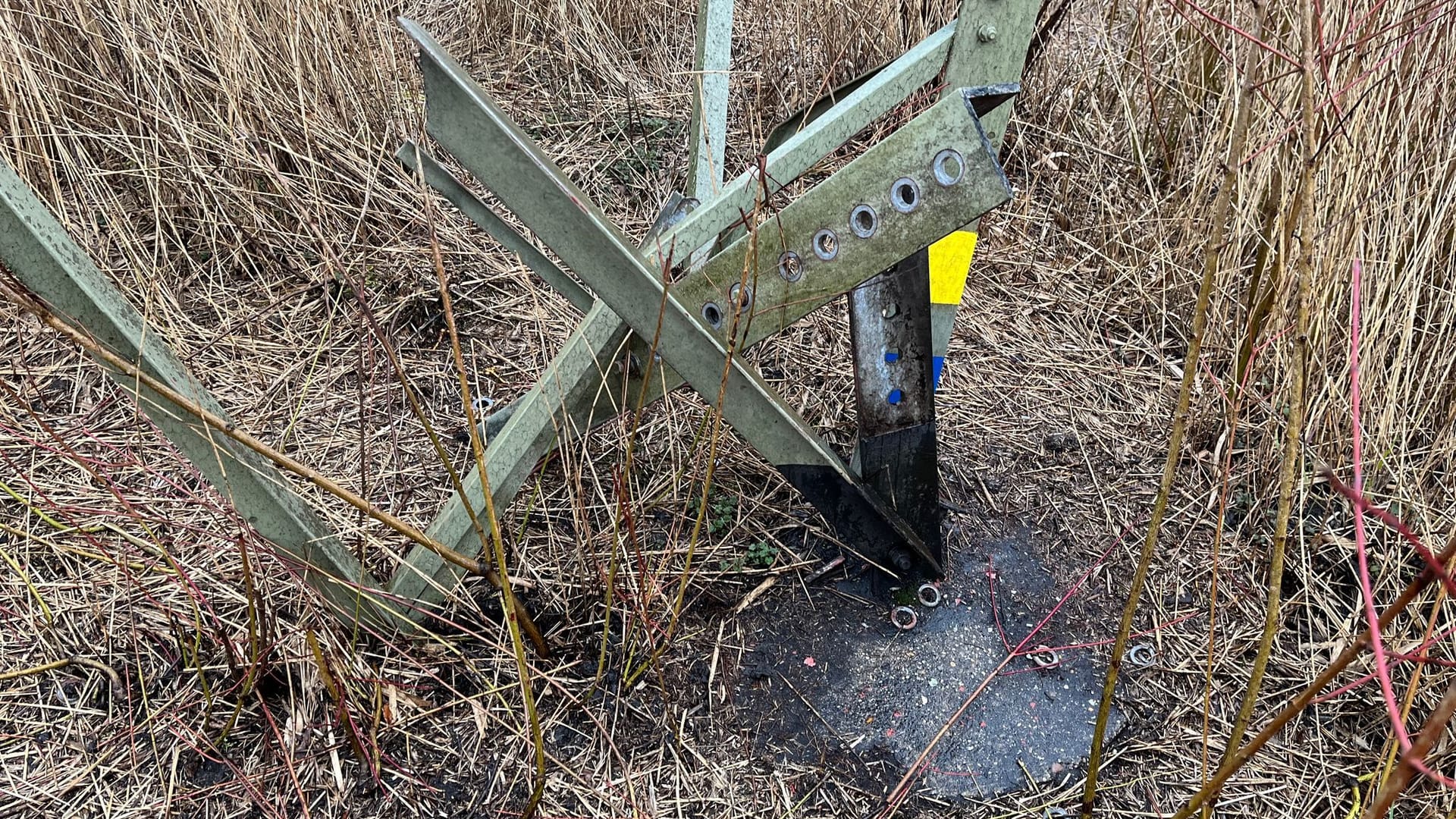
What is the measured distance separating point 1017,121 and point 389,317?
2.29m

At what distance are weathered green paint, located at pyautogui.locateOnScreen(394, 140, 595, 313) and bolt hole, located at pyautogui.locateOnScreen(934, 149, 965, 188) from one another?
0.73m

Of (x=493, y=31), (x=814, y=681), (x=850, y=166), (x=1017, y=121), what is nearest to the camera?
(x=850, y=166)

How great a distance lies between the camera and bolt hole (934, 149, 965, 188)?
1.42 m

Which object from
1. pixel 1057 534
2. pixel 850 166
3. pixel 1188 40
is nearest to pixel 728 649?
pixel 1057 534

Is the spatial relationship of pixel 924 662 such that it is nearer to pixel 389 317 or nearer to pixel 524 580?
pixel 524 580

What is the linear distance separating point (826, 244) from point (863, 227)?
→ 8 centimetres

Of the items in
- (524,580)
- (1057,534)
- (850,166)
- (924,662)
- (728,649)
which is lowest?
(1057,534)

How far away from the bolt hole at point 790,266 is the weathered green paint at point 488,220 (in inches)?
17.3

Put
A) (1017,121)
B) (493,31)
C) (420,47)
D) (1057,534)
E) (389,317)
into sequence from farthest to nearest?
(493,31) → (1017,121) → (389,317) → (1057,534) → (420,47)

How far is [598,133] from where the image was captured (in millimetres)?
3600

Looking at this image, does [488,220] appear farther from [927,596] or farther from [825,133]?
[927,596]

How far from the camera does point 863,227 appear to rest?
5.06 ft

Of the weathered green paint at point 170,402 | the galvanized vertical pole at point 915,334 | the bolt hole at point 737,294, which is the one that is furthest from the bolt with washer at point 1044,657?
the weathered green paint at point 170,402

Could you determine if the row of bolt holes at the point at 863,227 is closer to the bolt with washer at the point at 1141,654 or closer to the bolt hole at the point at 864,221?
the bolt hole at the point at 864,221
